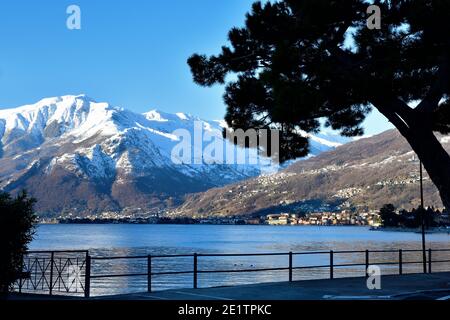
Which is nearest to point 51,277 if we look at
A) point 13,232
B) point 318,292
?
point 13,232

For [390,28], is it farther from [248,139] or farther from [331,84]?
[248,139]

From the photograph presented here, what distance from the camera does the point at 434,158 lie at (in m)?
16.1

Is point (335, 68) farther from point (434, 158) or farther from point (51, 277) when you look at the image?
point (51, 277)

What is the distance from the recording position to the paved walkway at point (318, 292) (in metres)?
15.8

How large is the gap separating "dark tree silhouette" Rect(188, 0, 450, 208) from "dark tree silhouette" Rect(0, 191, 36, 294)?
19.7 ft

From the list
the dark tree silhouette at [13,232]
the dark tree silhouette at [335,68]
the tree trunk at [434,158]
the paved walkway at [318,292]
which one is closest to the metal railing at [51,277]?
the dark tree silhouette at [13,232]

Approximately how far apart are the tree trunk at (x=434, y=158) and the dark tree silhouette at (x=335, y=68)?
24 millimetres

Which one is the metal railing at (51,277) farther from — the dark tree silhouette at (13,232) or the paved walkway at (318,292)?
the paved walkway at (318,292)

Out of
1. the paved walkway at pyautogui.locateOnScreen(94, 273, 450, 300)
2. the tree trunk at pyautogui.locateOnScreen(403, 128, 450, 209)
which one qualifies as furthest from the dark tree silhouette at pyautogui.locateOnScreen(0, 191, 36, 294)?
the tree trunk at pyautogui.locateOnScreen(403, 128, 450, 209)

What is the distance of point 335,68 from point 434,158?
325 cm

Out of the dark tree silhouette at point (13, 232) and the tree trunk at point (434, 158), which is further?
the tree trunk at point (434, 158)
